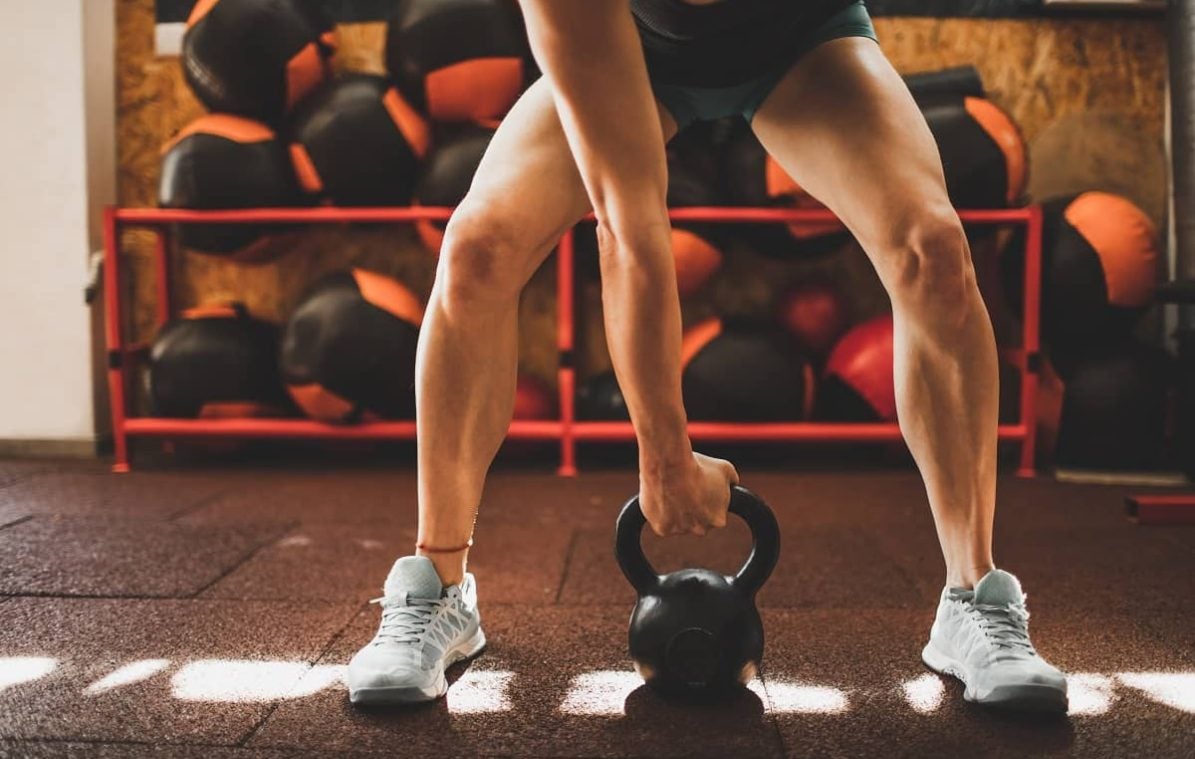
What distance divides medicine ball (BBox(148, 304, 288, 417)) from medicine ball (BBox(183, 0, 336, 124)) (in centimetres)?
65

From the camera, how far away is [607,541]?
1.98 metres

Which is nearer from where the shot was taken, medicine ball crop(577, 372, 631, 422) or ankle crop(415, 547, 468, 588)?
ankle crop(415, 547, 468, 588)

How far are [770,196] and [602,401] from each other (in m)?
0.76

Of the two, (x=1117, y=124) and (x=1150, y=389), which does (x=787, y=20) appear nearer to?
(x=1150, y=389)

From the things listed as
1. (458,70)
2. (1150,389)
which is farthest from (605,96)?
(1150,389)

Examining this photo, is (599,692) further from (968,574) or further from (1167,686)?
(1167,686)

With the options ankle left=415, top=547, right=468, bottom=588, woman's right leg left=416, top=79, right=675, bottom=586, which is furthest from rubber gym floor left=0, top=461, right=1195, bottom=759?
woman's right leg left=416, top=79, right=675, bottom=586

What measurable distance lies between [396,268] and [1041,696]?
256 centimetres

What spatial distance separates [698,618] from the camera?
3.47 ft

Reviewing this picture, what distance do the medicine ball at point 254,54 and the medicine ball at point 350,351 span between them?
24.2 inches

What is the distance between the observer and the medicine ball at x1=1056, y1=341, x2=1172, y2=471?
2.54m

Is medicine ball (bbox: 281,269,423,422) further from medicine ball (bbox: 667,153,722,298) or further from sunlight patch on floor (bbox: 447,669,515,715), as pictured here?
sunlight patch on floor (bbox: 447,669,515,715)

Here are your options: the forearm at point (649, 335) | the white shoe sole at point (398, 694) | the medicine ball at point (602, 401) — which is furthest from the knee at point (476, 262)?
the medicine ball at point (602, 401)

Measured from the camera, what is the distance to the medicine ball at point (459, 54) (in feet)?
8.70
